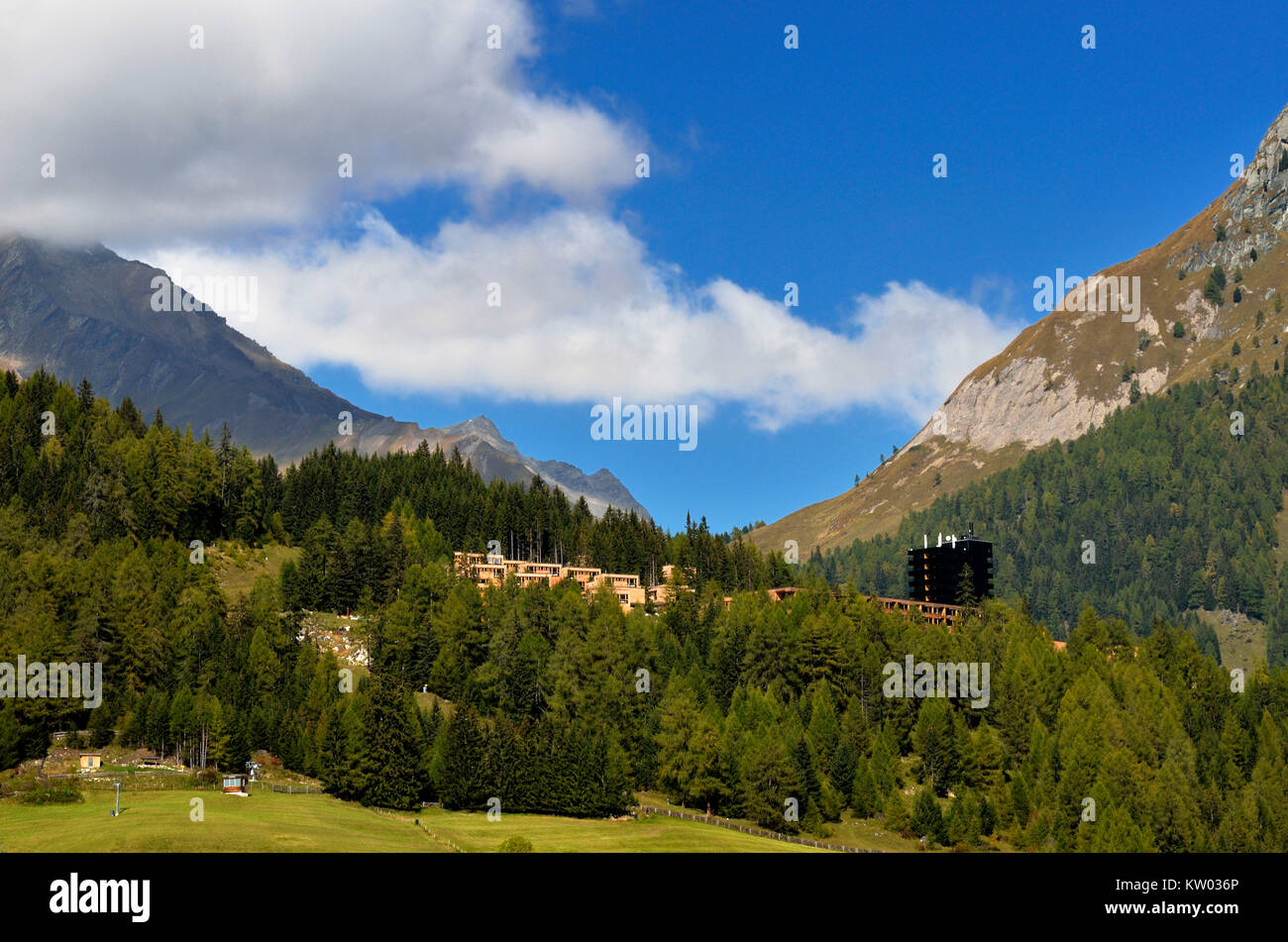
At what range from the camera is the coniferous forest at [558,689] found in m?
123

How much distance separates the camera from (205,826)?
279 feet

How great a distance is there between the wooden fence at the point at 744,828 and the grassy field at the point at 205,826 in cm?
2969

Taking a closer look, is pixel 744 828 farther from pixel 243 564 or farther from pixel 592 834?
pixel 243 564

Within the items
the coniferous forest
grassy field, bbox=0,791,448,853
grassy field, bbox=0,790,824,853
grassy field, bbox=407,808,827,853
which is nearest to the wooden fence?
the coniferous forest

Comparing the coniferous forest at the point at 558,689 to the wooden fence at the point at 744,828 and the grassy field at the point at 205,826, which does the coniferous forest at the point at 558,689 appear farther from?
the grassy field at the point at 205,826

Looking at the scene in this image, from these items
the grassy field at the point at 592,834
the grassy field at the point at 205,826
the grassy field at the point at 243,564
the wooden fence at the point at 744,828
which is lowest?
the wooden fence at the point at 744,828

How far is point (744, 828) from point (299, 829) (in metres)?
50.2

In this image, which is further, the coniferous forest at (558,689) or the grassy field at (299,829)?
the coniferous forest at (558,689)

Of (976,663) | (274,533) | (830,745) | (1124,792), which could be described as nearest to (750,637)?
(830,745)

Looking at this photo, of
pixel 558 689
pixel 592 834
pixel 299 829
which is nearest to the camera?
pixel 299 829

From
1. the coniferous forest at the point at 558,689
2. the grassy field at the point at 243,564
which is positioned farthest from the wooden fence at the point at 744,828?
the grassy field at the point at 243,564

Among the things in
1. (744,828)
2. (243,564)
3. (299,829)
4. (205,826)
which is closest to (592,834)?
(744,828)

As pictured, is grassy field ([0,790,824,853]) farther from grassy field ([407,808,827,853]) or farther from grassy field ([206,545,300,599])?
grassy field ([206,545,300,599])
